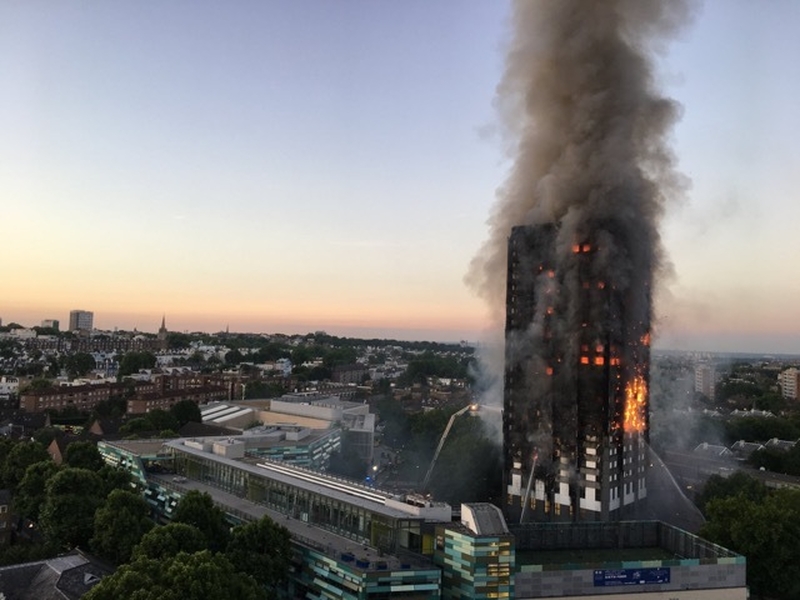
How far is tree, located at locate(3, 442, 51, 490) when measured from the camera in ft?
171

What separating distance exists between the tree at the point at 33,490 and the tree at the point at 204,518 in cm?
1423

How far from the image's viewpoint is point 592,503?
47562mm

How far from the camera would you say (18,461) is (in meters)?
52.7

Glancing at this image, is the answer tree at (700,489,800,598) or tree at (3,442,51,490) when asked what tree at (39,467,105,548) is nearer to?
tree at (3,442,51,490)

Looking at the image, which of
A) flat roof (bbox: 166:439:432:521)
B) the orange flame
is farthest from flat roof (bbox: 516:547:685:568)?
the orange flame

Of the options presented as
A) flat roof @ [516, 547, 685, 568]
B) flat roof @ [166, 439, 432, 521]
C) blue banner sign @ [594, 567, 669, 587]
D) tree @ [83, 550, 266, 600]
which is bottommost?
flat roof @ [516, 547, 685, 568]

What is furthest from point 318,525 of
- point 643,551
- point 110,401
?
point 110,401

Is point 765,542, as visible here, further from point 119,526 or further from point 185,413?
point 185,413

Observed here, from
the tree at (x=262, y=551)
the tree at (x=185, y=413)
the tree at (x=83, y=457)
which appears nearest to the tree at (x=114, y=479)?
the tree at (x=83, y=457)

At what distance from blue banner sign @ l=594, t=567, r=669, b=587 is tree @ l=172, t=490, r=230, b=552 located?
731 inches

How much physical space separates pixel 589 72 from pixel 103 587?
4731 cm

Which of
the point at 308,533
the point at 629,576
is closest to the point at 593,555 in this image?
the point at 629,576

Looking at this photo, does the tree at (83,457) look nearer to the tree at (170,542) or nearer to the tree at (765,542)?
the tree at (170,542)

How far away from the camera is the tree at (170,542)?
31.1m
